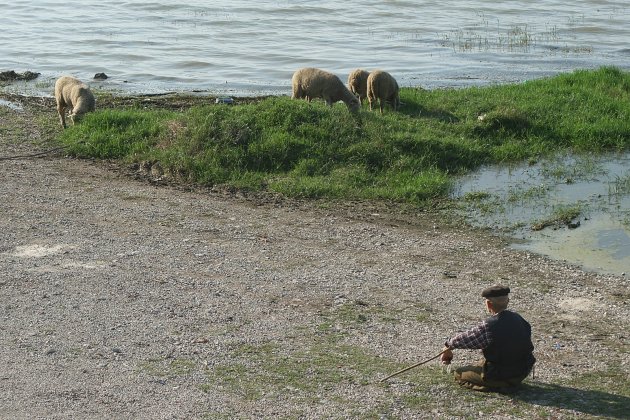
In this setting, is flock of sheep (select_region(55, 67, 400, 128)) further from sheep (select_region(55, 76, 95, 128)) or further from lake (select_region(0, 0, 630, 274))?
lake (select_region(0, 0, 630, 274))

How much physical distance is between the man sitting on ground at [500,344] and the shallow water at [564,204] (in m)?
4.23

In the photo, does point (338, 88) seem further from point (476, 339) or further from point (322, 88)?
point (476, 339)

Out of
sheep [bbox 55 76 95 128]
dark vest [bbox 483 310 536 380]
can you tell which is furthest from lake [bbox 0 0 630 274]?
dark vest [bbox 483 310 536 380]

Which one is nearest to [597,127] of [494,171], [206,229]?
[494,171]

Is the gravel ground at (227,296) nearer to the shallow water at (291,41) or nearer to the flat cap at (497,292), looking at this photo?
the flat cap at (497,292)

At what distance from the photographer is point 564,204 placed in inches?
594

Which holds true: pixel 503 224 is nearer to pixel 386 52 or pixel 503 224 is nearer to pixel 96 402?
pixel 96 402

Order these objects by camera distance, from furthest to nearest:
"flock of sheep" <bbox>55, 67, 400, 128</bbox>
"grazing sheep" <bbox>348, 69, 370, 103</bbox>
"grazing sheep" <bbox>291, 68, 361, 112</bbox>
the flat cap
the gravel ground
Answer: "grazing sheep" <bbox>348, 69, 370, 103</bbox> < "grazing sheep" <bbox>291, 68, 361, 112</bbox> < "flock of sheep" <bbox>55, 67, 400, 128</bbox> < the gravel ground < the flat cap

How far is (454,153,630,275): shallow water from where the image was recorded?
13336mm

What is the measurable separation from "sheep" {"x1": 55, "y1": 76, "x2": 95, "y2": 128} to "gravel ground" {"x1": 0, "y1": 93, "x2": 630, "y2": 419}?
11.4ft

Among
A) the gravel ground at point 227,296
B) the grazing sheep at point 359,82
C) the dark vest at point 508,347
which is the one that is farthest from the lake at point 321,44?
the dark vest at point 508,347

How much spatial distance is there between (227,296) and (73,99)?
951 cm

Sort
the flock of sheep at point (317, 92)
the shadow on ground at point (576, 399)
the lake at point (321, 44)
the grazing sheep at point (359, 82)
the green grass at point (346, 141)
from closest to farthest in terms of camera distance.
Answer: the shadow on ground at point (576, 399), the green grass at point (346, 141), the flock of sheep at point (317, 92), the grazing sheep at point (359, 82), the lake at point (321, 44)

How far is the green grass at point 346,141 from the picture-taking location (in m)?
16.0
